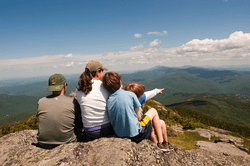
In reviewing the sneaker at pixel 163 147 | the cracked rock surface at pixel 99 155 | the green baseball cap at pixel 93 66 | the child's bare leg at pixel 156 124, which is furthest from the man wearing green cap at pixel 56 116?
the sneaker at pixel 163 147

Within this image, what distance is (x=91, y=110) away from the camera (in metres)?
4.84

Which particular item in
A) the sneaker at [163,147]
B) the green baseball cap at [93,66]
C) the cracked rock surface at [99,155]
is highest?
the green baseball cap at [93,66]

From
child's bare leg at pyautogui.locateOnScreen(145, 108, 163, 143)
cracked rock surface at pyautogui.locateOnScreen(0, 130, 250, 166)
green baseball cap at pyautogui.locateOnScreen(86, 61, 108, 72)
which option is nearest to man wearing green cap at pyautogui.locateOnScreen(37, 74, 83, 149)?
cracked rock surface at pyautogui.locateOnScreen(0, 130, 250, 166)

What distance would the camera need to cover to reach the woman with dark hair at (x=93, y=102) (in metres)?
4.80

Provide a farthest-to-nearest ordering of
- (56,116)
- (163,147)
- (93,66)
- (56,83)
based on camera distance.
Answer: (163,147) → (93,66) → (56,83) → (56,116)

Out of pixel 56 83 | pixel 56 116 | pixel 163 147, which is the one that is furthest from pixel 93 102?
pixel 163 147

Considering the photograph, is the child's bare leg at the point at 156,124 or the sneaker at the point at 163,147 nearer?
the sneaker at the point at 163,147

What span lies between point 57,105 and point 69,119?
773 mm

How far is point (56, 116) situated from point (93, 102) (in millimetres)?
1540

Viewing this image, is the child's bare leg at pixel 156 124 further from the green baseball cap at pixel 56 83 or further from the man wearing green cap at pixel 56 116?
the green baseball cap at pixel 56 83

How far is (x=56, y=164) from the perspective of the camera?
172 inches

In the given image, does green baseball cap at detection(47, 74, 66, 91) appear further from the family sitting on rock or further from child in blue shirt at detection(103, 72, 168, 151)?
child in blue shirt at detection(103, 72, 168, 151)

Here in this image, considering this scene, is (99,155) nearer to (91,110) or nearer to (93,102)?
(91,110)

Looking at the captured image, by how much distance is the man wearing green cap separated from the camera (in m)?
4.70
